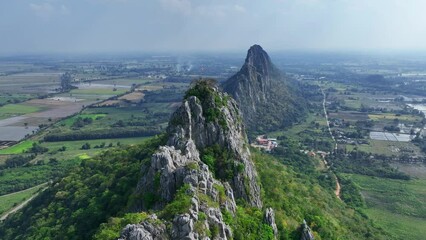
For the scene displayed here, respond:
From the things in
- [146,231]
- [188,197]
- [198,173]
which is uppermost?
[198,173]

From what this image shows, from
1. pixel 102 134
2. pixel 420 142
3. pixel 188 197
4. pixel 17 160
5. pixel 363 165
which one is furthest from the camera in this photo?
pixel 102 134

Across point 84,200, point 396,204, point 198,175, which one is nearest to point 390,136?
point 396,204

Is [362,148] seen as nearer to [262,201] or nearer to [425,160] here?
[425,160]

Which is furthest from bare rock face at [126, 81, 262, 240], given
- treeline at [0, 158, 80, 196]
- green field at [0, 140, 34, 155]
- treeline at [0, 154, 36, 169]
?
green field at [0, 140, 34, 155]

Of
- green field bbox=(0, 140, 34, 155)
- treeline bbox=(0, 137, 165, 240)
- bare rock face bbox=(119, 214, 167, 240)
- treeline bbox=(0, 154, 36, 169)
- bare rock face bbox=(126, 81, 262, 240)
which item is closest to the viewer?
bare rock face bbox=(119, 214, 167, 240)

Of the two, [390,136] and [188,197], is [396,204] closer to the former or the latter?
[188,197]

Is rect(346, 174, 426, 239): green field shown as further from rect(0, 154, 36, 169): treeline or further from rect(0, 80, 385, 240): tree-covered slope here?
rect(0, 154, 36, 169): treeline
